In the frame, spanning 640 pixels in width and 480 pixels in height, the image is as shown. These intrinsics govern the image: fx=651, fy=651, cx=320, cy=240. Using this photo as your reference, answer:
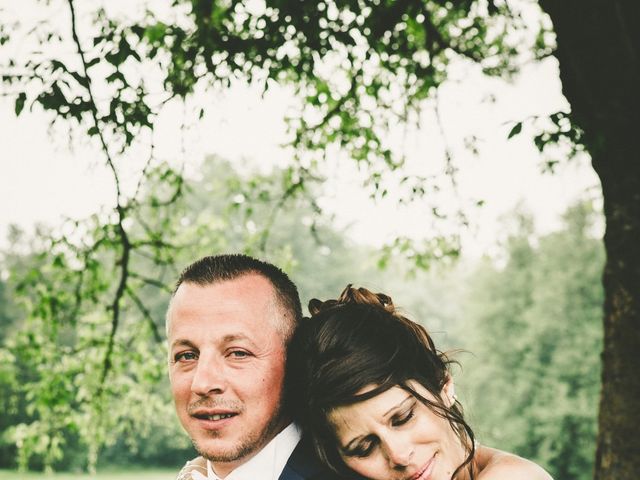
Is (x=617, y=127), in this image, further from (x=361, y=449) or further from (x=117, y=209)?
(x=117, y=209)

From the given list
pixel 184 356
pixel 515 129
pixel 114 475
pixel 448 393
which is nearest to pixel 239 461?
pixel 184 356

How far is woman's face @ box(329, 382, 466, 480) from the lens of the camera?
276 centimetres

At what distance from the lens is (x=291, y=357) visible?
121 inches

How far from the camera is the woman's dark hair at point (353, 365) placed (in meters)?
2.80

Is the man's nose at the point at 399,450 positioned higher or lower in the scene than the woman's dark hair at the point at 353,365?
lower

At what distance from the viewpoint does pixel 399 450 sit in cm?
273

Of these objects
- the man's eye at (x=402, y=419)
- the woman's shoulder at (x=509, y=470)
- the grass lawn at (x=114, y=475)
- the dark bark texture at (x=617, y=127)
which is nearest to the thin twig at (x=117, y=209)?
the man's eye at (x=402, y=419)

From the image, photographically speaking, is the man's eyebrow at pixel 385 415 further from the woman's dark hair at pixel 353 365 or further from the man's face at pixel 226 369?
the man's face at pixel 226 369

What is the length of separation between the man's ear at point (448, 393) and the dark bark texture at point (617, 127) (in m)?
1.17

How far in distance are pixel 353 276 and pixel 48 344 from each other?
3747cm

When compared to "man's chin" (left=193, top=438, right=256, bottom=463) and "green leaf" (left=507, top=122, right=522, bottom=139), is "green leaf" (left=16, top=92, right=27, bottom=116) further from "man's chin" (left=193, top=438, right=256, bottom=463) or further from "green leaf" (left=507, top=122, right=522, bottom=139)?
"green leaf" (left=507, top=122, right=522, bottom=139)

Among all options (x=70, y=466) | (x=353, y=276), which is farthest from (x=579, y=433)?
(x=70, y=466)

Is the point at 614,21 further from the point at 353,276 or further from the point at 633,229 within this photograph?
the point at 353,276

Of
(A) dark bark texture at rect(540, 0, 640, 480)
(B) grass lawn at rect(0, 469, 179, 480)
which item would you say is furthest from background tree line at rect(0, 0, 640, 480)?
(B) grass lawn at rect(0, 469, 179, 480)
